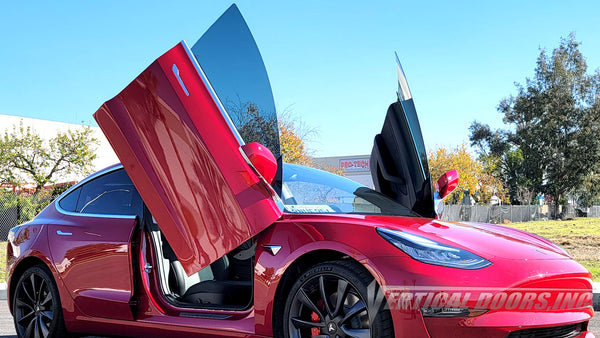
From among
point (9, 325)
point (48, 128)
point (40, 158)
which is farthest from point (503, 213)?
point (9, 325)

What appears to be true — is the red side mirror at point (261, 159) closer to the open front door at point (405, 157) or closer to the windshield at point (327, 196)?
the windshield at point (327, 196)

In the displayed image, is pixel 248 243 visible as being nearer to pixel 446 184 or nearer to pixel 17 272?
pixel 446 184

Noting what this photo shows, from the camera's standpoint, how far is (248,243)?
464 centimetres

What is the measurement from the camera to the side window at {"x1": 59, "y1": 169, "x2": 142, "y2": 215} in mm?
4785

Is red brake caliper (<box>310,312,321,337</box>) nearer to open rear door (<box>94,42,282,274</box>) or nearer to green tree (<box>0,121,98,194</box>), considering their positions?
open rear door (<box>94,42,282,274</box>)

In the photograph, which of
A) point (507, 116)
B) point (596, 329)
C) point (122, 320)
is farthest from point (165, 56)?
point (507, 116)

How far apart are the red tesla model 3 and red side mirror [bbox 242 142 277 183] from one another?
0.03ft

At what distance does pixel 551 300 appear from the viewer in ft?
11.1

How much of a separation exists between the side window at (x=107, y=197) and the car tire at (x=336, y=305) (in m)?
1.66

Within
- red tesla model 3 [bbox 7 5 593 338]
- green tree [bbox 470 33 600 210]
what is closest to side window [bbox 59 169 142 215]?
red tesla model 3 [bbox 7 5 593 338]

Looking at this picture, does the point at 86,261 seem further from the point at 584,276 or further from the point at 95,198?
the point at 584,276

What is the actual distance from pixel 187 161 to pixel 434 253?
1799 mm

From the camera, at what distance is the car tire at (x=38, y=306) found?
16.6ft

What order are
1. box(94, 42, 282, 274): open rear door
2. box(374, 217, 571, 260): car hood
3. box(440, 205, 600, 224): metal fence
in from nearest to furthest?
1. box(374, 217, 571, 260): car hood
2. box(94, 42, 282, 274): open rear door
3. box(440, 205, 600, 224): metal fence
